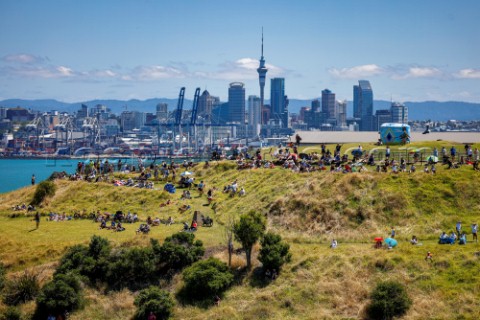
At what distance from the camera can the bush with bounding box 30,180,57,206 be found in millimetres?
47938

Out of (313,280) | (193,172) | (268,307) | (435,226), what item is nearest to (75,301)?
(268,307)

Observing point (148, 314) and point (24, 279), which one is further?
point (24, 279)

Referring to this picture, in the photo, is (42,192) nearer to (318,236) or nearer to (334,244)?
(318,236)

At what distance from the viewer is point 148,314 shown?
26359 millimetres

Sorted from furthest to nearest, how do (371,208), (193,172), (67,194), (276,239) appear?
(193,172)
(67,194)
(371,208)
(276,239)

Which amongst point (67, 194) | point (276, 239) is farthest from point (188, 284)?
point (67, 194)

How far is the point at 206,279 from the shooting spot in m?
27.8

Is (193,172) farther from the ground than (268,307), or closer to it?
farther from the ground

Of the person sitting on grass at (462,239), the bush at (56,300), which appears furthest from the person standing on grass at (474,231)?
the bush at (56,300)

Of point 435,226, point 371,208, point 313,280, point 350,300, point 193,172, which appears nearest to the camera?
point 350,300

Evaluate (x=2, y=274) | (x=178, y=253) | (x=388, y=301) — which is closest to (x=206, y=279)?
(x=178, y=253)

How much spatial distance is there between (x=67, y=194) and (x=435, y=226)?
31.5 meters

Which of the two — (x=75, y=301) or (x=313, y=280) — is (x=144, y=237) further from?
(x=313, y=280)

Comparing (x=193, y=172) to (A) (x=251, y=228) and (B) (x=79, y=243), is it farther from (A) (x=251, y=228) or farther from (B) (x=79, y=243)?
(A) (x=251, y=228)
